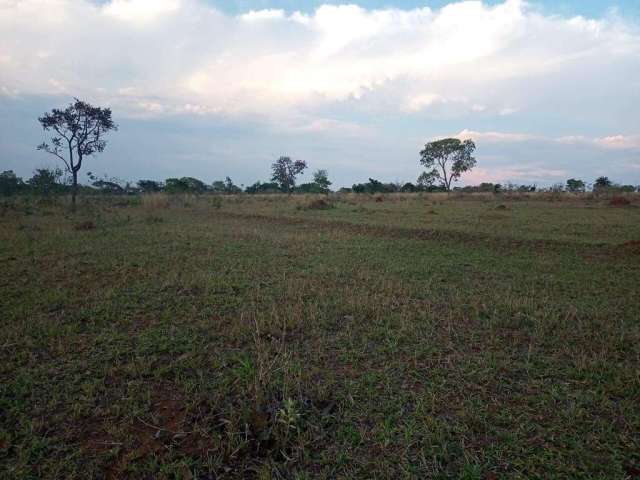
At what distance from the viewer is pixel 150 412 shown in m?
2.50

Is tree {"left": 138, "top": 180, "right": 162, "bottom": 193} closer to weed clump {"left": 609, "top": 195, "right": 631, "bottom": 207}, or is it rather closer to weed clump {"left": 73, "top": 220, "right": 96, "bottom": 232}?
weed clump {"left": 73, "top": 220, "right": 96, "bottom": 232}

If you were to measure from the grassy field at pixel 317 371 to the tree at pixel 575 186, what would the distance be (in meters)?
27.7

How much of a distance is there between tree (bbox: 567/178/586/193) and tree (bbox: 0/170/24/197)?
135 feet

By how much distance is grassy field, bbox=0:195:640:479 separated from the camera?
2117 mm

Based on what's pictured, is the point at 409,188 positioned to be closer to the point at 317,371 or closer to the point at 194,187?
the point at 194,187

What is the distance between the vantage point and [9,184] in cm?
2588

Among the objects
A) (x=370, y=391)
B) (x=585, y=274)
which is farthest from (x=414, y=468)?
(x=585, y=274)

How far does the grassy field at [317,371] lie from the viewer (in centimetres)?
212

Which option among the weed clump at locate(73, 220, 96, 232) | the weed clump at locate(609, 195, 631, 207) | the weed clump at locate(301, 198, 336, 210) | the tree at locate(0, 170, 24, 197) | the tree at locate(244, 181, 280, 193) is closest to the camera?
the weed clump at locate(73, 220, 96, 232)

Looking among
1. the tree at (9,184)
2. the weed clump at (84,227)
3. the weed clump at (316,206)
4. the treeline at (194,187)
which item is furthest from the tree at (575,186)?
the tree at (9,184)

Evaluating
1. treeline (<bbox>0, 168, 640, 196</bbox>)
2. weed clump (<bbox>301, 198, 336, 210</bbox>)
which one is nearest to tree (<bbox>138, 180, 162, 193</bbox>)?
treeline (<bbox>0, 168, 640, 196</bbox>)

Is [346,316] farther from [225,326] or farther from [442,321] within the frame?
[225,326]

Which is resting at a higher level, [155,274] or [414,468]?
[155,274]

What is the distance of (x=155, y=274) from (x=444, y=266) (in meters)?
4.91
